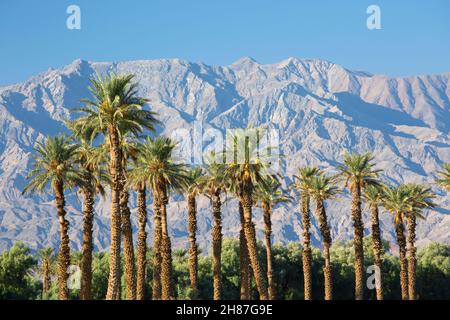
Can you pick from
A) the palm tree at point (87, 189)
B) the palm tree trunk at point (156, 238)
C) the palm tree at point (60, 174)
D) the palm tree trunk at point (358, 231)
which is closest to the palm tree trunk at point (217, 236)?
the palm tree trunk at point (156, 238)

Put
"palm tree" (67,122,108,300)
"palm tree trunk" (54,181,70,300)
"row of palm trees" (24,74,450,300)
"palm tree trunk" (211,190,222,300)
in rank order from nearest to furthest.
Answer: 1. "row of palm trees" (24,74,450,300)
2. "palm tree trunk" (54,181,70,300)
3. "palm tree" (67,122,108,300)
4. "palm tree trunk" (211,190,222,300)

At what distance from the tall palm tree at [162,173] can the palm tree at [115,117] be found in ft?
29.6

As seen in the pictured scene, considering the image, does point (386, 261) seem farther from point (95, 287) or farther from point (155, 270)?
point (155, 270)

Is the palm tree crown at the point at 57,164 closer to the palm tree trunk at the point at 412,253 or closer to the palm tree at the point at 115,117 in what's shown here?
the palm tree at the point at 115,117

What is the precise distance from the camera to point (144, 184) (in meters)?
58.3

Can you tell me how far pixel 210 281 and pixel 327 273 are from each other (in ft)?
62.6

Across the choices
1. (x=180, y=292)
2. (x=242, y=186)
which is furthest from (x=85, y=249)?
(x=180, y=292)

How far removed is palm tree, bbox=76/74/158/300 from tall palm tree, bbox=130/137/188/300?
29.6ft

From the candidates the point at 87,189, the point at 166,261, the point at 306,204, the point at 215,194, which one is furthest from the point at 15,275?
the point at 306,204

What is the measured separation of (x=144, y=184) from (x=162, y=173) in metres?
1.93

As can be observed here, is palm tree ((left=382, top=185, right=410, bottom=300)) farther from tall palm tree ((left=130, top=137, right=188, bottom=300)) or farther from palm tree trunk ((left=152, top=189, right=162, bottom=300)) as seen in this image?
tall palm tree ((left=130, top=137, right=188, bottom=300))

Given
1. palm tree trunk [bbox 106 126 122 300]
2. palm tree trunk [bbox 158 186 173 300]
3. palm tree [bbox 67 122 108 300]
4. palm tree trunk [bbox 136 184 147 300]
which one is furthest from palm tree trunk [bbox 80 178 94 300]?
palm tree trunk [bbox 106 126 122 300]

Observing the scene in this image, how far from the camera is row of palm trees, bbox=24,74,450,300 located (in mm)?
47000

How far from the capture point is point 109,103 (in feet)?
150
